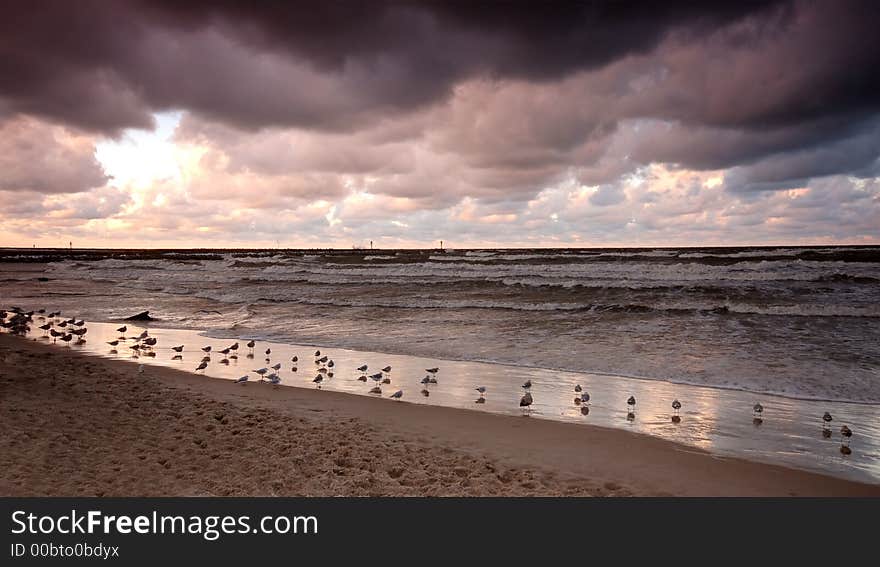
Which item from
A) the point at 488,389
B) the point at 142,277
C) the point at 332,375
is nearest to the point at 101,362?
the point at 332,375

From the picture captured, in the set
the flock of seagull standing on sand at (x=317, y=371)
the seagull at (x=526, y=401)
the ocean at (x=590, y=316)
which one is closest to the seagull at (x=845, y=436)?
the flock of seagull standing on sand at (x=317, y=371)

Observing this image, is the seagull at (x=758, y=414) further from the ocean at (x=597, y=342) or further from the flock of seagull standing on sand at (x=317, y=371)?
the ocean at (x=597, y=342)

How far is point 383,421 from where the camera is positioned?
8.57 m

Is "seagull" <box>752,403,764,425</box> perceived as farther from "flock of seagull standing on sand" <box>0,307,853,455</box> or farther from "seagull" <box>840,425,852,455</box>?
"seagull" <box>840,425,852,455</box>

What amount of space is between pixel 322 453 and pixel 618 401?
5.62 m

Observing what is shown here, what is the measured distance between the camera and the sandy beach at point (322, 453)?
18.7ft

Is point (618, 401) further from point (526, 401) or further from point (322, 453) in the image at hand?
point (322, 453)

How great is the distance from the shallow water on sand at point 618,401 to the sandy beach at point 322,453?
1.91ft

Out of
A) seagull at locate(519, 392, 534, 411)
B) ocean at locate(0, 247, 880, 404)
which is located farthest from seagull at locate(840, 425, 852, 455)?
seagull at locate(519, 392, 534, 411)

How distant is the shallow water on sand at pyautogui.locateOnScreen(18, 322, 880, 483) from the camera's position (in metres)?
7.44

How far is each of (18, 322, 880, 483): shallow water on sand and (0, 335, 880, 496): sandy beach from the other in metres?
0.58

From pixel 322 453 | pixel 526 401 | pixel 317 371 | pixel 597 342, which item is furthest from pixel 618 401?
pixel 317 371
